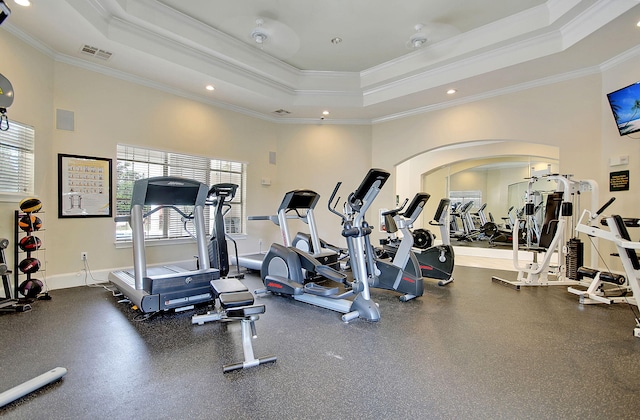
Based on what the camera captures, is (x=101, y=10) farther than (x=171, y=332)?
Yes

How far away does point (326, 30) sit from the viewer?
4.68 meters

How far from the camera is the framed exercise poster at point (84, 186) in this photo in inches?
169

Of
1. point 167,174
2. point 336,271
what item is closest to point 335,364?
point 336,271

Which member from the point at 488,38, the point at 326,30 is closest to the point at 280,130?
the point at 326,30

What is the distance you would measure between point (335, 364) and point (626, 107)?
506 centimetres

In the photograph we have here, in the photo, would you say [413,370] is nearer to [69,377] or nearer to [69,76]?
[69,377]

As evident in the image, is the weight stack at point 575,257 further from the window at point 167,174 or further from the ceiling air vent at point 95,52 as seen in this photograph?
the ceiling air vent at point 95,52

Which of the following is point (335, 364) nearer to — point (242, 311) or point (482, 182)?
point (242, 311)

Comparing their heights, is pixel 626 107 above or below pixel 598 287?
above

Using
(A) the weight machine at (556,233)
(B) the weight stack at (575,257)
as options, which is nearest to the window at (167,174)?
(A) the weight machine at (556,233)

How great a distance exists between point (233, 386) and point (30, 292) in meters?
3.18

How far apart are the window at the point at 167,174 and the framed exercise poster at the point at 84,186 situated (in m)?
0.20

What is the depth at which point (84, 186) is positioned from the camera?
4.49 meters

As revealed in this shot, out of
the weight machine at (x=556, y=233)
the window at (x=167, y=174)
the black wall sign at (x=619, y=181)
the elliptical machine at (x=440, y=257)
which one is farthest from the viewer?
the window at (x=167, y=174)
